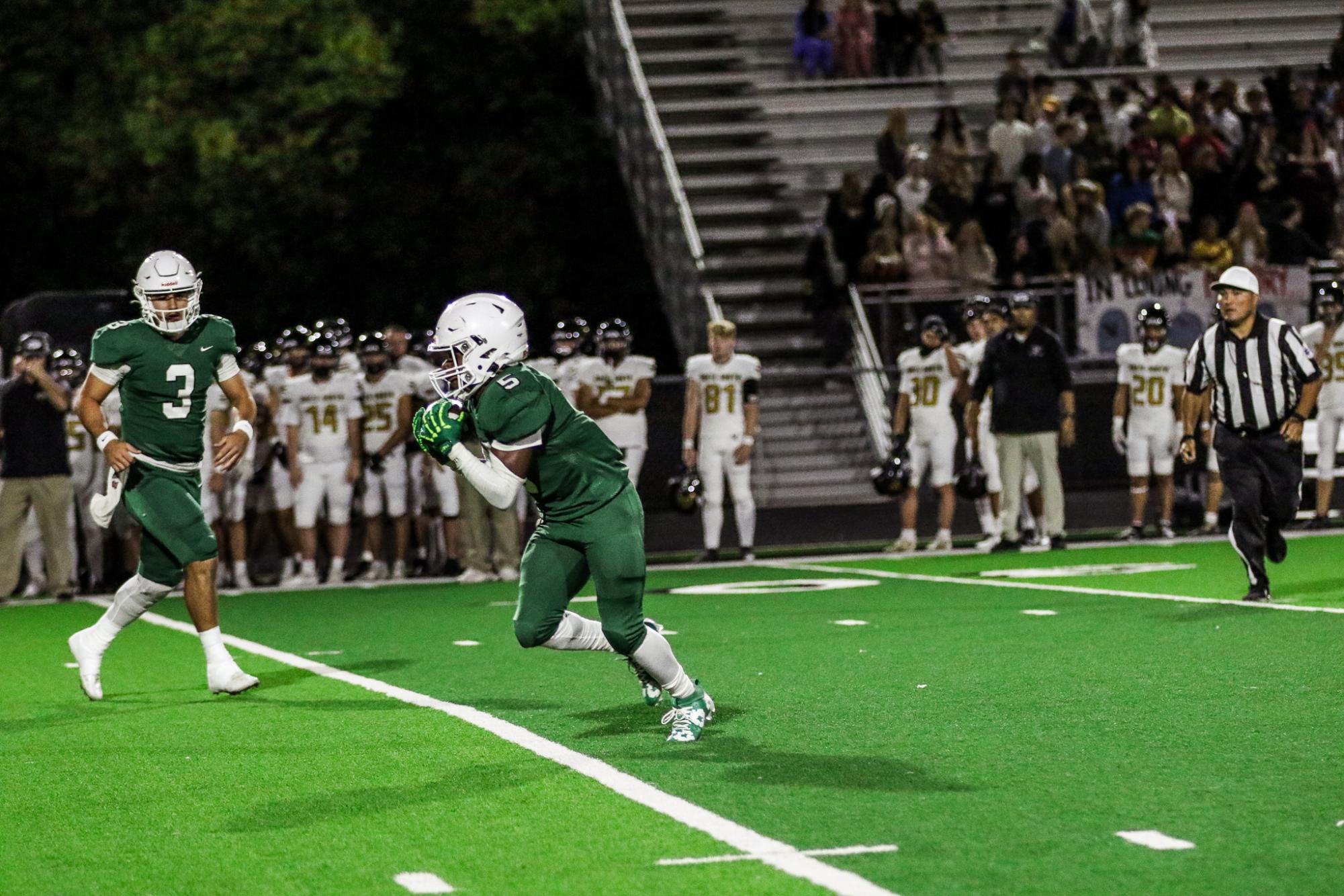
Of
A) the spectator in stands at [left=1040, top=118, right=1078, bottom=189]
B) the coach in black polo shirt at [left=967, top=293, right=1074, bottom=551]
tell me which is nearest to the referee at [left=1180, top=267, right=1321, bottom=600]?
the coach in black polo shirt at [left=967, top=293, right=1074, bottom=551]

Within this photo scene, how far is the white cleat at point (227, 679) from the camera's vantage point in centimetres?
909

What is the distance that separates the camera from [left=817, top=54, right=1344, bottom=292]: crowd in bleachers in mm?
20281

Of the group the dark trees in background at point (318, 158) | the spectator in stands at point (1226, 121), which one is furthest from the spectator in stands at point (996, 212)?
the dark trees in background at point (318, 158)

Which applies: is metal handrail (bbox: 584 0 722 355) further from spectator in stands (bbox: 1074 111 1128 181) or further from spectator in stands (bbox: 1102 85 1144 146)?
spectator in stands (bbox: 1102 85 1144 146)

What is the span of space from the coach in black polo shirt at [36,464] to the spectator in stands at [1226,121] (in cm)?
1332

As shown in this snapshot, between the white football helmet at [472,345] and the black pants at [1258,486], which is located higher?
the white football helmet at [472,345]

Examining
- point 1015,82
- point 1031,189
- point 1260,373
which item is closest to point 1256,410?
point 1260,373

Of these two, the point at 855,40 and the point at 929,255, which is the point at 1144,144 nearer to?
the point at 929,255

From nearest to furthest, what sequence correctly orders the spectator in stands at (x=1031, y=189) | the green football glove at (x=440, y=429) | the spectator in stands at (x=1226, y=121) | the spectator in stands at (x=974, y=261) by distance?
the green football glove at (x=440, y=429), the spectator in stands at (x=974, y=261), the spectator in stands at (x=1031, y=189), the spectator in stands at (x=1226, y=121)

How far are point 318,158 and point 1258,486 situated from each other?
55.6ft

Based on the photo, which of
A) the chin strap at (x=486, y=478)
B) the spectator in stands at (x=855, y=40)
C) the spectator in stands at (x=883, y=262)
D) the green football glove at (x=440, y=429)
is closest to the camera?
the chin strap at (x=486, y=478)

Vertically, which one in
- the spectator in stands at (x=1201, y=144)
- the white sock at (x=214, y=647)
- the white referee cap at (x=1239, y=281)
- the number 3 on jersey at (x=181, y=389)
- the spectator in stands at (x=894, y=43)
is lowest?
the white sock at (x=214, y=647)

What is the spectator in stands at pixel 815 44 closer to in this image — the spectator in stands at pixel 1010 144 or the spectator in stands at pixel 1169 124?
the spectator in stands at pixel 1010 144

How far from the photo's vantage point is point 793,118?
78.1 ft
